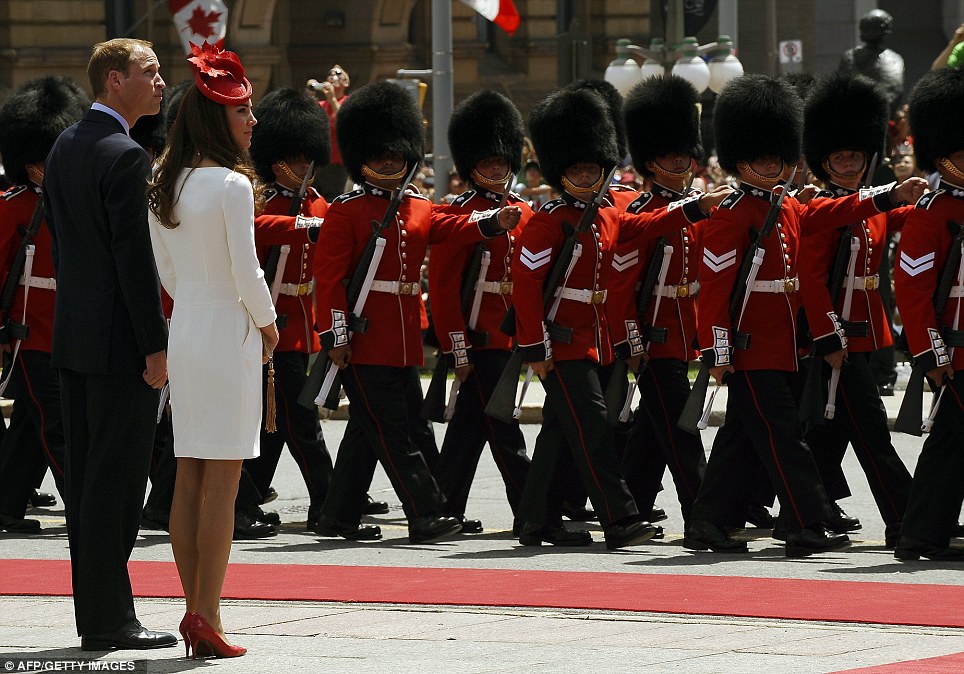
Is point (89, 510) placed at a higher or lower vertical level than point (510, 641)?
higher

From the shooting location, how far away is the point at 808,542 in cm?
807

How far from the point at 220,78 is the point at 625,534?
298cm

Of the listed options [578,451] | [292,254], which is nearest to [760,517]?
[578,451]

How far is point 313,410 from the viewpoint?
9.16 metres

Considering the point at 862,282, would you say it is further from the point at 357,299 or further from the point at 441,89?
the point at 441,89

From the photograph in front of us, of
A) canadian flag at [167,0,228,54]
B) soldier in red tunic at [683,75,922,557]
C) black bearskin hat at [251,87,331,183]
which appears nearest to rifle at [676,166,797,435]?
soldier in red tunic at [683,75,922,557]

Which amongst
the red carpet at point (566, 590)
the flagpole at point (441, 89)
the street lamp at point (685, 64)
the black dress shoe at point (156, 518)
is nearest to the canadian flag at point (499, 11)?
the flagpole at point (441, 89)

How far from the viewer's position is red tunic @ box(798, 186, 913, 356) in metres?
8.42

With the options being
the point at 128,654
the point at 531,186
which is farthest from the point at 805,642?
the point at 531,186

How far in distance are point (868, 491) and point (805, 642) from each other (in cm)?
411

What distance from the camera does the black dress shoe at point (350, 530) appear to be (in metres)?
8.78

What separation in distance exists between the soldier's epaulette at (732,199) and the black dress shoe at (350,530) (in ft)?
6.43

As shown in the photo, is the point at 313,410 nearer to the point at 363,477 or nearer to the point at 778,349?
the point at 363,477

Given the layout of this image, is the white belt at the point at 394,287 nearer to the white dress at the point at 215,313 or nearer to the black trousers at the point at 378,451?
the black trousers at the point at 378,451
